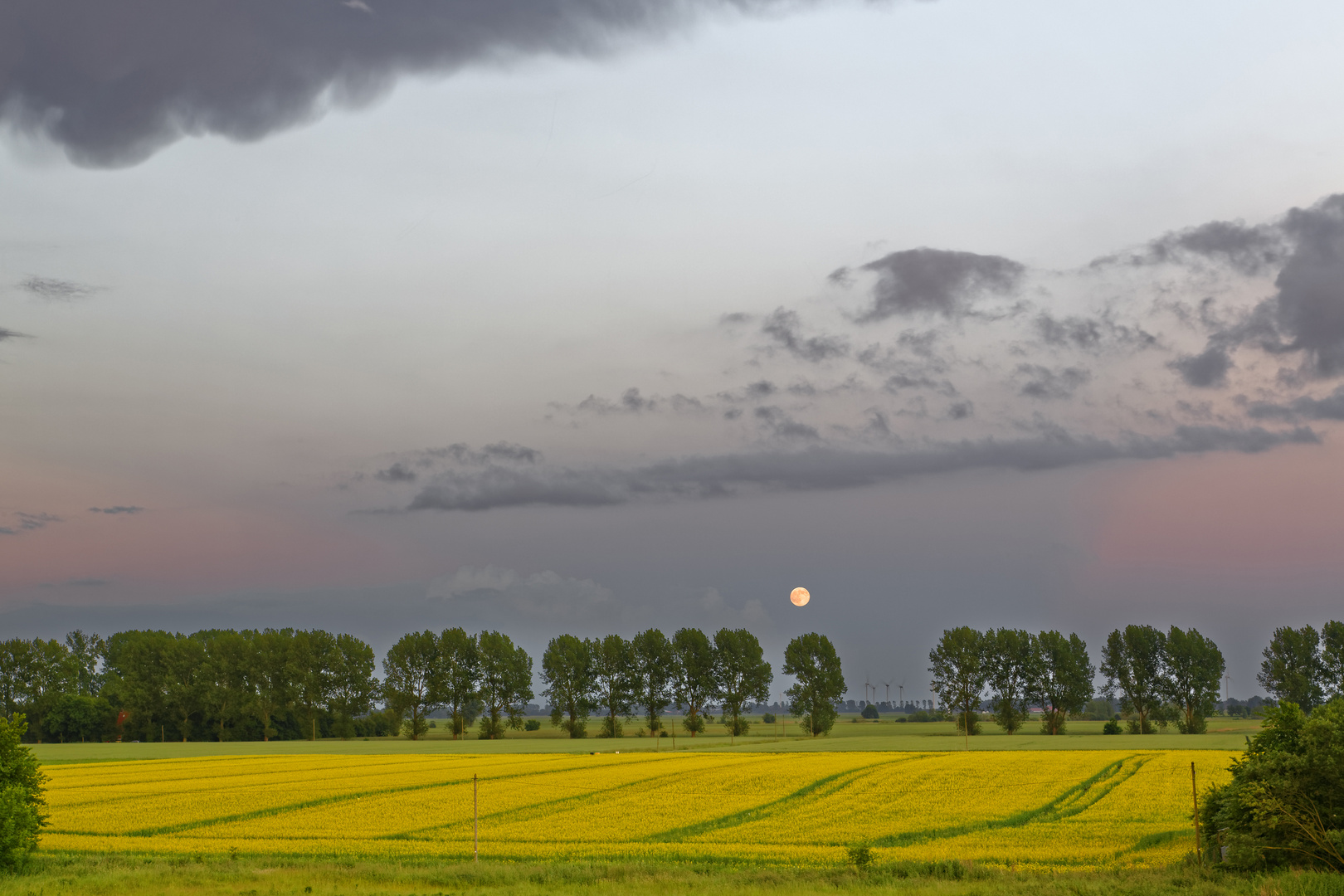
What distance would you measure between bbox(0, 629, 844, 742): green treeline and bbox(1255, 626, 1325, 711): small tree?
59.0 m

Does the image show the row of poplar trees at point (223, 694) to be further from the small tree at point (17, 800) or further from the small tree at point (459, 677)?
the small tree at point (17, 800)

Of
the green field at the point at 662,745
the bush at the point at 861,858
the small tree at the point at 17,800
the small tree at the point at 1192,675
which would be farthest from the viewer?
the small tree at the point at 1192,675

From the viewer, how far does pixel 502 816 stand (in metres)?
45.4

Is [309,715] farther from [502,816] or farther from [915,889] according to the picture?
[915,889]

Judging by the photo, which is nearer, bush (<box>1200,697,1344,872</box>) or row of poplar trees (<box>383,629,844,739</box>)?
bush (<box>1200,697,1344,872</box>)

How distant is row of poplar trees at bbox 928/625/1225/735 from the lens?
134m

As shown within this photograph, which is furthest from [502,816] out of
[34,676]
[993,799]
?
[34,676]

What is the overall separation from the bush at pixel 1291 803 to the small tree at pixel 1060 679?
115 meters

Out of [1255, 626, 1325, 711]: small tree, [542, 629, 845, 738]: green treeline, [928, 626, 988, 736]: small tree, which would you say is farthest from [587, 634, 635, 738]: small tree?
[1255, 626, 1325, 711]: small tree

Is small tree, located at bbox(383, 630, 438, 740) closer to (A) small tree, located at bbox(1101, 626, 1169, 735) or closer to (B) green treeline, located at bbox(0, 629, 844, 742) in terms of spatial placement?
(B) green treeline, located at bbox(0, 629, 844, 742)

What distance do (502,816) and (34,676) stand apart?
14941 cm

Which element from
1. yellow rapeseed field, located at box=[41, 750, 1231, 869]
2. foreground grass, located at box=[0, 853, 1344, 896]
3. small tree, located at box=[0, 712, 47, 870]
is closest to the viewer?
foreground grass, located at box=[0, 853, 1344, 896]

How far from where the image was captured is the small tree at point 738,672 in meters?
147

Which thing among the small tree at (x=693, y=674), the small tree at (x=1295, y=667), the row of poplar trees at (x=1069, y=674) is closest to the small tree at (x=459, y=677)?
the small tree at (x=693, y=674)
